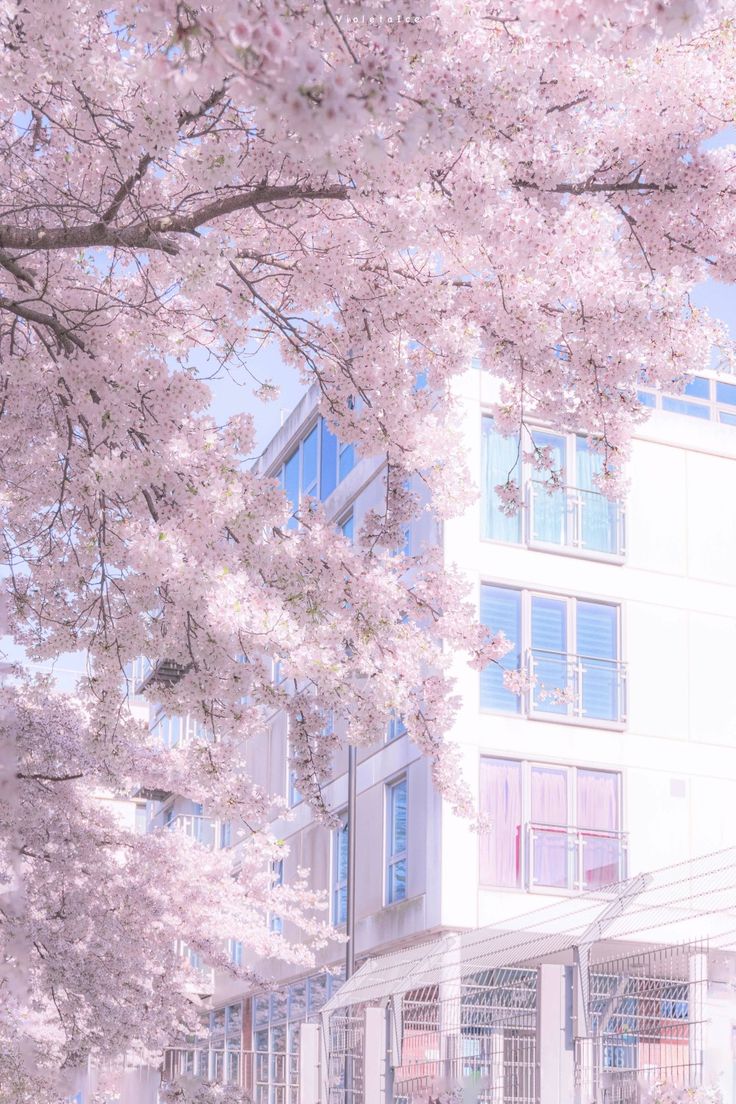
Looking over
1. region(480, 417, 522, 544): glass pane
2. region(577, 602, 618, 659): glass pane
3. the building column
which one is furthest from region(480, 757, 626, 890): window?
the building column

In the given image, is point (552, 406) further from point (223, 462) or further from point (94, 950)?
point (94, 950)

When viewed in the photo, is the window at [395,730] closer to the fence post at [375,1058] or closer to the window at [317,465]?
the window at [317,465]

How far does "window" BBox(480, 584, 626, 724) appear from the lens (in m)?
23.1

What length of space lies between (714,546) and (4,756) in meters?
16.7

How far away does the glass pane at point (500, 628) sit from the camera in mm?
22984

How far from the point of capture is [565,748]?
23.1 m

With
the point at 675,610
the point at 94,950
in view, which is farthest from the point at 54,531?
the point at 675,610

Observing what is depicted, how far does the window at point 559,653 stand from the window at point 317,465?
5.47 m

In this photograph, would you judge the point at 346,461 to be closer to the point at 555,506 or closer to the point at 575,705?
the point at 555,506

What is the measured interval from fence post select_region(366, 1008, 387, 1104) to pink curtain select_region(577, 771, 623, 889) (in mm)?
11598

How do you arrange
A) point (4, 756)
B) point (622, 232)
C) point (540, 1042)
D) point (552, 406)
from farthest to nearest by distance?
point (4, 756) < point (552, 406) < point (540, 1042) < point (622, 232)

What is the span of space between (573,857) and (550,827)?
58 centimetres

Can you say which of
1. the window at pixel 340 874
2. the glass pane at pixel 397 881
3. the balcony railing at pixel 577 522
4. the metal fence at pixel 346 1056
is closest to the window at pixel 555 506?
the balcony railing at pixel 577 522

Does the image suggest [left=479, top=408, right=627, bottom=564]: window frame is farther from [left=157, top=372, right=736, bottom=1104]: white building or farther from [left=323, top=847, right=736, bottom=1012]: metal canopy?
[left=323, top=847, right=736, bottom=1012]: metal canopy
